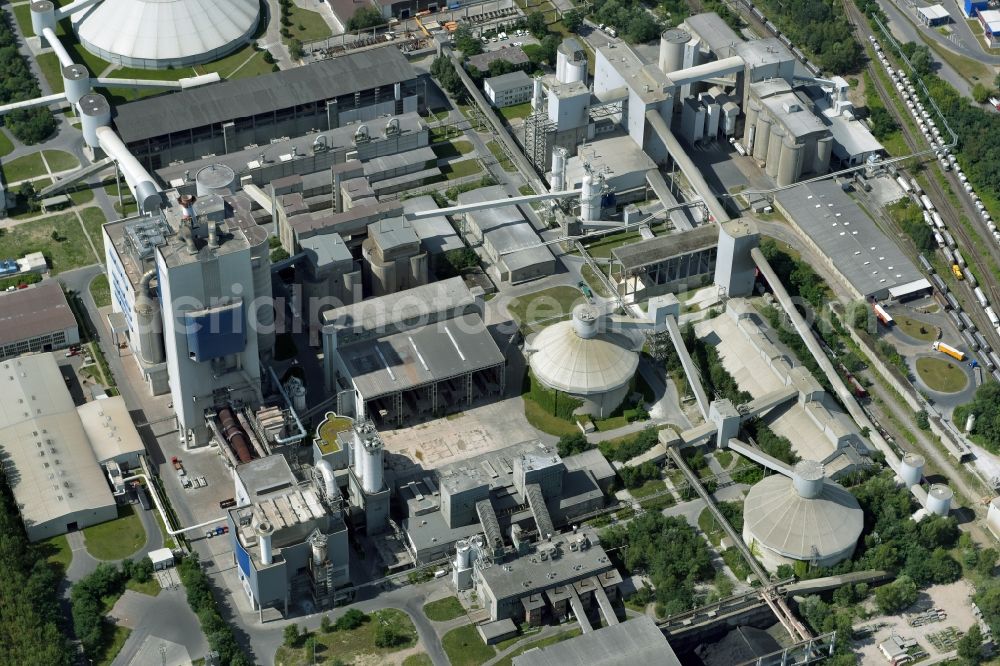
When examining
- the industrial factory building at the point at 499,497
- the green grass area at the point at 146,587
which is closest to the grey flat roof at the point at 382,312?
the industrial factory building at the point at 499,497

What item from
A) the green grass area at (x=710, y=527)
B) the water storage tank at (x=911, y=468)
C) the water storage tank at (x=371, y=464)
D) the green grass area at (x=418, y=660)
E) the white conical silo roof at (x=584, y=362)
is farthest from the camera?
the white conical silo roof at (x=584, y=362)

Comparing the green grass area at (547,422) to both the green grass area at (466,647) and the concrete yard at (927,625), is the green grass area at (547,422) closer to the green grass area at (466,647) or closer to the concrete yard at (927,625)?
the green grass area at (466,647)

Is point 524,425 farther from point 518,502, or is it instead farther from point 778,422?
point 778,422

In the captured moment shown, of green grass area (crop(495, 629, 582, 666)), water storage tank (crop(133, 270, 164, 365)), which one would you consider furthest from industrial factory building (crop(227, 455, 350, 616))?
water storage tank (crop(133, 270, 164, 365))

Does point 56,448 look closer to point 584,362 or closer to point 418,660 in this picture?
point 418,660

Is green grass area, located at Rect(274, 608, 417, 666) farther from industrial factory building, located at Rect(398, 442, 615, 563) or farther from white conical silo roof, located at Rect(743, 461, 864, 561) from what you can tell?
white conical silo roof, located at Rect(743, 461, 864, 561)

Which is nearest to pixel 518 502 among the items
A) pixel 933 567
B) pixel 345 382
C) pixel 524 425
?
pixel 524 425

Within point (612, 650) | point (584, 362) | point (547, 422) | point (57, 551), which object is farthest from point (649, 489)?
point (57, 551)
